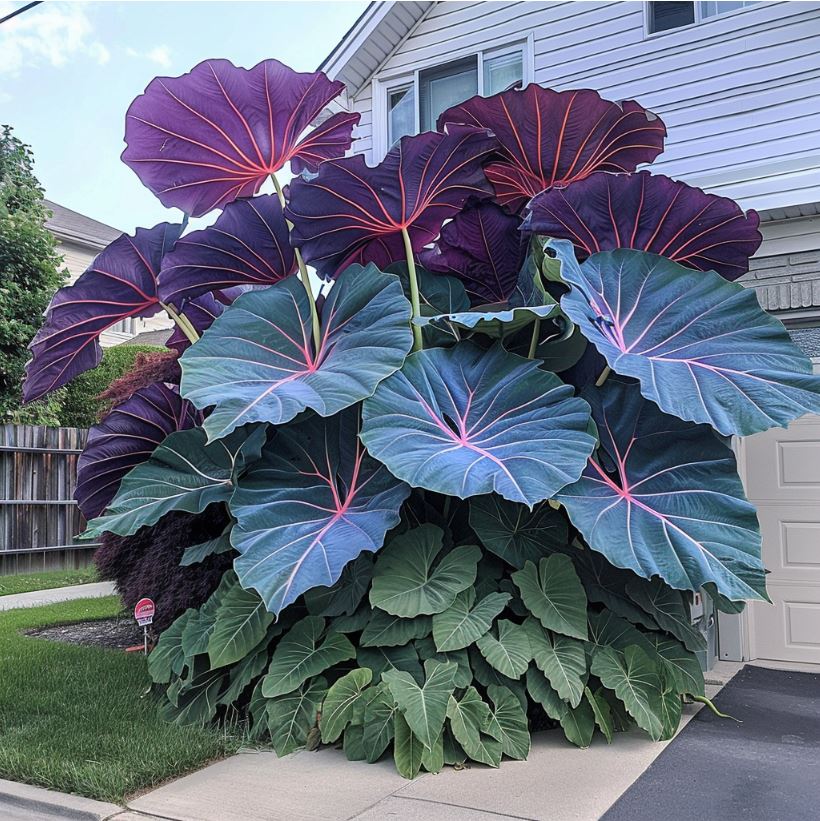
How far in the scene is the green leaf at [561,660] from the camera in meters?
3.72

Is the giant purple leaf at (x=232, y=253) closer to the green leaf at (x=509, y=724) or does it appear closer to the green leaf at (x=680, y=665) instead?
the green leaf at (x=509, y=724)

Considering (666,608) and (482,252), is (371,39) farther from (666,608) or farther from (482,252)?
(666,608)

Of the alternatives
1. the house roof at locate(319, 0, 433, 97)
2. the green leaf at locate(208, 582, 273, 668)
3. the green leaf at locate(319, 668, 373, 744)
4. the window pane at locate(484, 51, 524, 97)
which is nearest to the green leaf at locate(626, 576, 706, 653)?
the green leaf at locate(319, 668, 373, 744)

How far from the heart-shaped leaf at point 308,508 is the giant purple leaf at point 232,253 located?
1.05m

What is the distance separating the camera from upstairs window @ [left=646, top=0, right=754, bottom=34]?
21.3 ft

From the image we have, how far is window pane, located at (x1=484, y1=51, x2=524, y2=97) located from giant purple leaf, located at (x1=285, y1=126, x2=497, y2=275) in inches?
134

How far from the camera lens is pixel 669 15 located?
22.1 feet

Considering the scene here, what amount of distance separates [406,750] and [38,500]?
8.06m

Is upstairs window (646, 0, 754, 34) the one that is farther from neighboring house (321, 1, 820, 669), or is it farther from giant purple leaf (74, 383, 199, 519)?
giant purple leaf (74, 383, 199, 519)

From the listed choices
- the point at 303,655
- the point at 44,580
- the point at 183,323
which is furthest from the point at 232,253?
the point at 44,580

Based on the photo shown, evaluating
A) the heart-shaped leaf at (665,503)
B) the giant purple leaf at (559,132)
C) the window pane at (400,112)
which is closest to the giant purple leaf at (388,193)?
the giant purple leaf at (559,132)

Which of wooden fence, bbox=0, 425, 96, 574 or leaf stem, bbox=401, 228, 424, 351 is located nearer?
leaf stem, bbox=401, 228, 424, 351

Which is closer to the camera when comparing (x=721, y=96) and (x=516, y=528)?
(x=516, y=528)

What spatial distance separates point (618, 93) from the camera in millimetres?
6875
